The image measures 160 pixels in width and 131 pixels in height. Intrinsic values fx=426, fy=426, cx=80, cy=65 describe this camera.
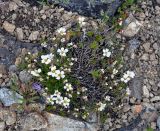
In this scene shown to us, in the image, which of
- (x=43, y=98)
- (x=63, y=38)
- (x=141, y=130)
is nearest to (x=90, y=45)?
(x=63, y=38)

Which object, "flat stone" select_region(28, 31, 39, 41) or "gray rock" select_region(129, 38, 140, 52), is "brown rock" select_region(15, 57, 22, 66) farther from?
"gray rock" select_region(129, 38, 140, 52)

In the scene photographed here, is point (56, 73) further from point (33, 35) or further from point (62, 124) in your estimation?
point (33, 35)

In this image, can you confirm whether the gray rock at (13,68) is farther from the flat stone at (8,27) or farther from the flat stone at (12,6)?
the flat stone at (12,6)

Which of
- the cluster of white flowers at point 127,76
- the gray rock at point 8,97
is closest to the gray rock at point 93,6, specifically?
the cluster of white flowers at point 127,76

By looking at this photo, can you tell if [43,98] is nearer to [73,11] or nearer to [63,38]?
[63,38]

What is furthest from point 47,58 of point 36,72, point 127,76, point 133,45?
point 133,45

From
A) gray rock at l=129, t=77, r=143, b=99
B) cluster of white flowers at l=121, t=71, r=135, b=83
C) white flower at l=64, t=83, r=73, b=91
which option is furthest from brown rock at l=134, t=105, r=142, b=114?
white flower at l=64, t=83, r=73, b=91
